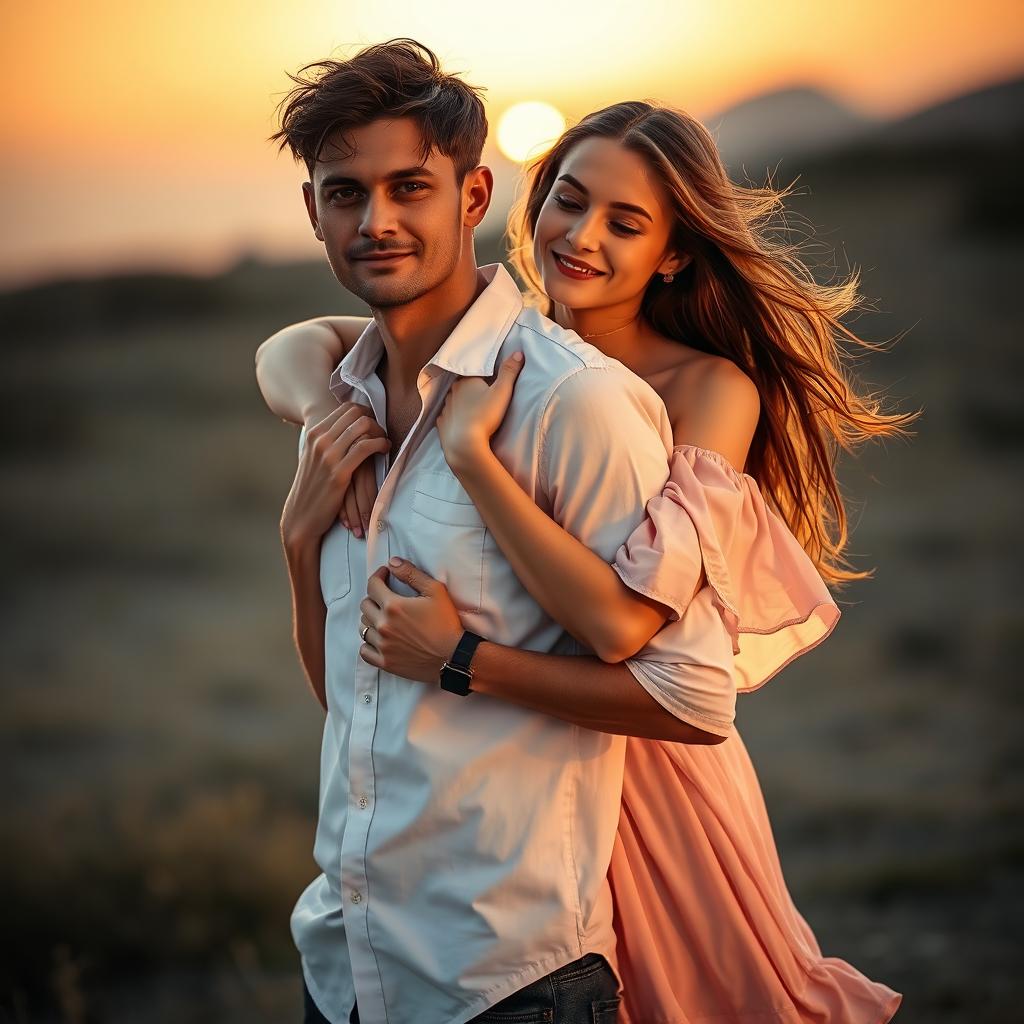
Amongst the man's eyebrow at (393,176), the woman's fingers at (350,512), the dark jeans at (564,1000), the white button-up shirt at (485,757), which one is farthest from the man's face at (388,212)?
the dark jeans at (564,1000)

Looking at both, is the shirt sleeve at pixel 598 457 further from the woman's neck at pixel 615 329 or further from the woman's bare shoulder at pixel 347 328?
the woman's bare shoulder at pixel 347 328

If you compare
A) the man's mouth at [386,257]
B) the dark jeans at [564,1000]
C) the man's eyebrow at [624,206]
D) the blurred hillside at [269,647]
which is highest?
the man's eyebrow at [624,206]

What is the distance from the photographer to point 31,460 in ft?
72.7

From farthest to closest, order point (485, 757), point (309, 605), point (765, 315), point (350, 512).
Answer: point (765, 315)
point (309, 605)
point (350, 512)
point (485, 757)

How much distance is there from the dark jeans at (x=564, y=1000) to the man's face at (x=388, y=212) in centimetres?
113

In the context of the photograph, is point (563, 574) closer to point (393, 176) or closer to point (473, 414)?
point (473, 414)

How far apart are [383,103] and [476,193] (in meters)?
0.25

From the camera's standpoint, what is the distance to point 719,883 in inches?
89.4

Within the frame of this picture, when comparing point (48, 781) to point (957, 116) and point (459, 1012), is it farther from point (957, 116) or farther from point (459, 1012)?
point (957, 116)

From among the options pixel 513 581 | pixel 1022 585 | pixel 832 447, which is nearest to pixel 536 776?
pixel 513 581

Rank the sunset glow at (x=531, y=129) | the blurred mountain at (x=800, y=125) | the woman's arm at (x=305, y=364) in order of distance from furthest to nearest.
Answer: the blurred mountain at (x=800, y=125), the sunset glow at (x=531, y=129), the woman's arm at (x=305, y=364)

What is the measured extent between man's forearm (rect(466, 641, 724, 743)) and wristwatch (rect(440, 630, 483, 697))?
11 millimetres

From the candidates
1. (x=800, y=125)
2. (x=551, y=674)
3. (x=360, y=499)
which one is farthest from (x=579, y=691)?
(x=800, y=125)

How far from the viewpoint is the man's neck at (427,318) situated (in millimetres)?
2309
